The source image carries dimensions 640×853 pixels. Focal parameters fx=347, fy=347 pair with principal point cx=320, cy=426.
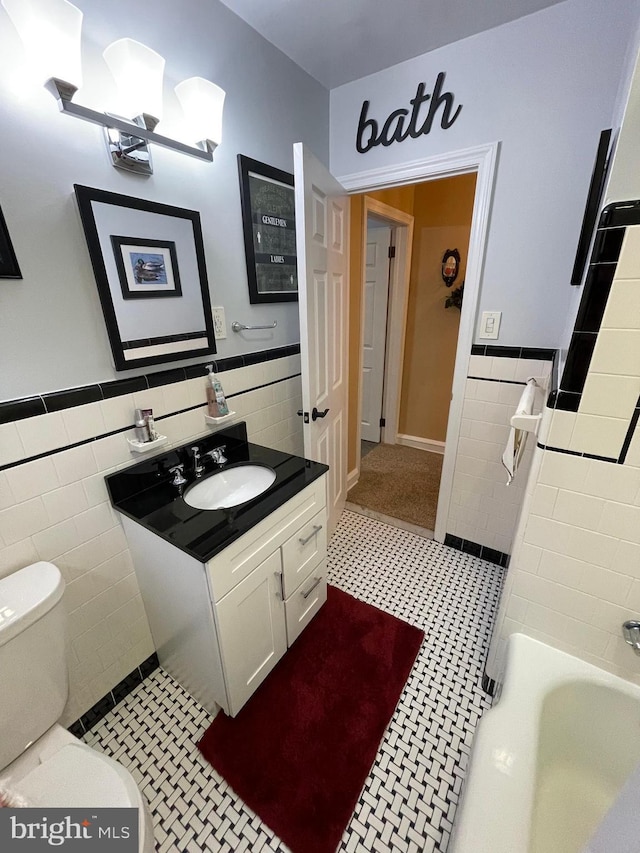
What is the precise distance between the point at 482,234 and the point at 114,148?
143 cm

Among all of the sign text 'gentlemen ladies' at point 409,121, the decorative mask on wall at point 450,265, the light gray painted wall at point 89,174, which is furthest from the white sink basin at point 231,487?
the decorative mask on wall at point 450,265

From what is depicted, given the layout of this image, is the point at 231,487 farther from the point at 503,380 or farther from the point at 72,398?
the point at 503,380

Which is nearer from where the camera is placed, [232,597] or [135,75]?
[135,75]

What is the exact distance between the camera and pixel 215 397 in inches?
54.5

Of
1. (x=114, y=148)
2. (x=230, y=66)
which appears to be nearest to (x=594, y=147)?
(x=230, y=66)

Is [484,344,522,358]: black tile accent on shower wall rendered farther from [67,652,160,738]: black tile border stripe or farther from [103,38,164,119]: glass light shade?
[67,652,160,738]: black tile border stripe

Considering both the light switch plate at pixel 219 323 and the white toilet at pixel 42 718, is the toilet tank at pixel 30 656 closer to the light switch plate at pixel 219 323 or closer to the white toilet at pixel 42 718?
the white toilet at pixel 42 718

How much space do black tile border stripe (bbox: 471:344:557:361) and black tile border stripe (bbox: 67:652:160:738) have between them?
198 cm

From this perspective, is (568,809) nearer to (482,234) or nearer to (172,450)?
(172,450)

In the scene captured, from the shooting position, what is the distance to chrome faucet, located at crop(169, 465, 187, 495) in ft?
4.25

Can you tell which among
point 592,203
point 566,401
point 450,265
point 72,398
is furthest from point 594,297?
point 450,265

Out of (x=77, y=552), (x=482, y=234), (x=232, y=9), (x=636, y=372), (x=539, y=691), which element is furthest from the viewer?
(x=482, y=234)

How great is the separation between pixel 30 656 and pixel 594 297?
64.7 inches

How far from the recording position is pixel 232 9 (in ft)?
4.04
